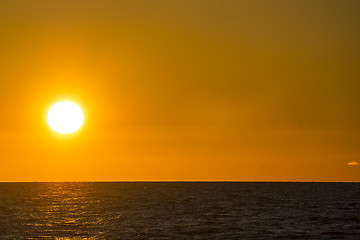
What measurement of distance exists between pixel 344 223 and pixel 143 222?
27453 mm

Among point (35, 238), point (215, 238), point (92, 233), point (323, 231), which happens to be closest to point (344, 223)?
point (323, 231)

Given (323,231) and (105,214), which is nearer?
(323,231)

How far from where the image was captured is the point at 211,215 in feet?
306

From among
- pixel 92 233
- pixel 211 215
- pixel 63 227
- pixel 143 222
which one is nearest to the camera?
pixel 92 233

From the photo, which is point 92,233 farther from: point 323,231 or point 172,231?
point 323,231

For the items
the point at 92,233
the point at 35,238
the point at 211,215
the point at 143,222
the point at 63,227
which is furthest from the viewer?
the point at 211,215

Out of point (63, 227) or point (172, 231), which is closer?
point (172, 231)

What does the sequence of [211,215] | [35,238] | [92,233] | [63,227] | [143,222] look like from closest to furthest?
[35,238], [92,233], [63,227], [143,222], [211,215]

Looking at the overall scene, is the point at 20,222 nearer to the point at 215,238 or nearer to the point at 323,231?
the point at 215,238

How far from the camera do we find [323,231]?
7106 cm

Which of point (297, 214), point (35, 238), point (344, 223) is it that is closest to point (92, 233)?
point (35, 238)

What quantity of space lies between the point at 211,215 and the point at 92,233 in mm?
29744

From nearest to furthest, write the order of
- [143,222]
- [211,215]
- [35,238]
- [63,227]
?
1. [35,238]
2. [63,227]
3. [143,222]
4. [211,215]

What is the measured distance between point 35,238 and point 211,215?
36.4 m
